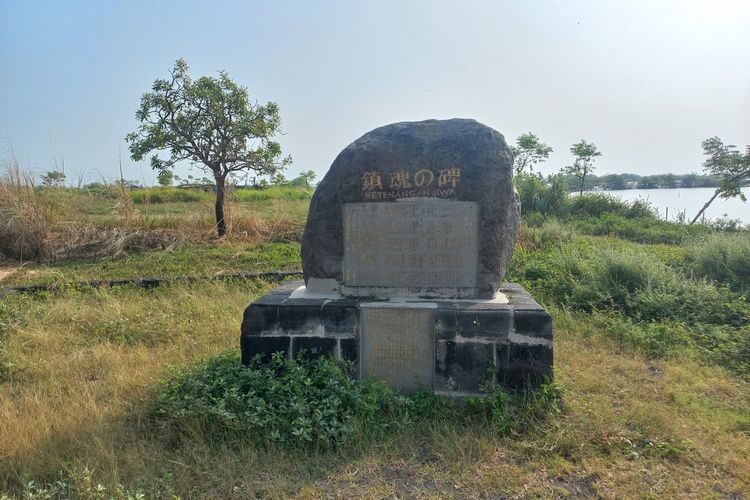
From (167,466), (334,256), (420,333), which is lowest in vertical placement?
(167,466)

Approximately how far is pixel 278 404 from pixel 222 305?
2.68 meters

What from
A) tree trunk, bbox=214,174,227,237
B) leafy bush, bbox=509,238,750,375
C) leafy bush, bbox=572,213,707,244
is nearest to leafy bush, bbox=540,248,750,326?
leafy bush, bbox=509,238,750,375

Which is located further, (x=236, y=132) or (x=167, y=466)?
(x=236, y=132)

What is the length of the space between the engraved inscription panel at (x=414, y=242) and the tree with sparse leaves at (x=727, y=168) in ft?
43.9

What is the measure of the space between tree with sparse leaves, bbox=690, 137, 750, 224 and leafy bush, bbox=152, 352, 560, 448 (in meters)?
13.8

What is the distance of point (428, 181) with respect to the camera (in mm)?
3271

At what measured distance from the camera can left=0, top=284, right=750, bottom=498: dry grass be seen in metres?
2.26

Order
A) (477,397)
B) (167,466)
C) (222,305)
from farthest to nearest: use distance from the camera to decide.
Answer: (222,305), (477,397), (167,466)

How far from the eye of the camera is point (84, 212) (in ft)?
31.3

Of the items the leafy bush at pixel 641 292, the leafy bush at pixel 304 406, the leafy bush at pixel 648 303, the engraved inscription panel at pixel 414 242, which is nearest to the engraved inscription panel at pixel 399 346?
the leafy bush at pixel 304 406

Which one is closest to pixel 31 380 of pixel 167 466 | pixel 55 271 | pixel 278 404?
pixel 167 466

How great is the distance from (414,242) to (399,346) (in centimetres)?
70

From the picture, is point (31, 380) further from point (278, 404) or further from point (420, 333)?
point (420, 333)

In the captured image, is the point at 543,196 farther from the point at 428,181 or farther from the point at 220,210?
the point at 428,181
